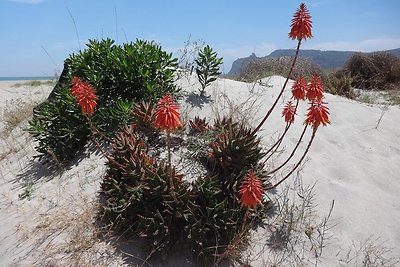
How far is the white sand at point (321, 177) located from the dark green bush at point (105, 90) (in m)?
0.46

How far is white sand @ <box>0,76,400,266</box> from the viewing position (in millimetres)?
4328

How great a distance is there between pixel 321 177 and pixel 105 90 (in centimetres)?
369

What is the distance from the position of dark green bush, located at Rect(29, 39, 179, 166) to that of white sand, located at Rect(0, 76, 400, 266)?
1.51 feet

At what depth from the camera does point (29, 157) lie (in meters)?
6.50

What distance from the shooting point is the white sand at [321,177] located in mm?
4328

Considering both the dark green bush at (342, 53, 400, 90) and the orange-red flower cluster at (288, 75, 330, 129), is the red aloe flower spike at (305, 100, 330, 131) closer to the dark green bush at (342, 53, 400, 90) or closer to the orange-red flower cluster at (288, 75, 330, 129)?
the orange-red flower cluster at (288, 75, 330, 129)

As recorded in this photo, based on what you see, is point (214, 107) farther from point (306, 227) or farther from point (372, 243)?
point (372, 243)

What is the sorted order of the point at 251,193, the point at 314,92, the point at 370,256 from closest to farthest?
1. the point at 251,193
2. the point at 314,92
3. the point at 370,256

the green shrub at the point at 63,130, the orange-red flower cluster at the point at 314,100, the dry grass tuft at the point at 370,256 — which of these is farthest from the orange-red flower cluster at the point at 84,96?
the dry grass tuft at the point at 370,256

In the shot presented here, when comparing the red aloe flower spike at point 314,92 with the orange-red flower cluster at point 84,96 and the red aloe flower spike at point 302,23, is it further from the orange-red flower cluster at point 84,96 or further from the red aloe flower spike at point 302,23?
the orange-red flower cluster at point 84,96

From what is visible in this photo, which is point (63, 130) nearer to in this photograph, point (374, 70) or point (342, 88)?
point (342, 88)

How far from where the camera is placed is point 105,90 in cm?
621

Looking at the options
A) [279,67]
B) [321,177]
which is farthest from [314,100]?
[279,67]

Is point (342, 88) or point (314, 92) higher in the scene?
point (314, 92)
